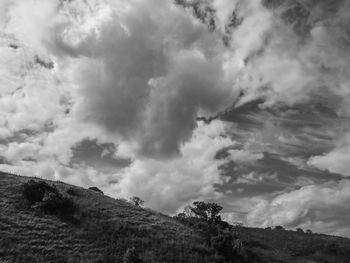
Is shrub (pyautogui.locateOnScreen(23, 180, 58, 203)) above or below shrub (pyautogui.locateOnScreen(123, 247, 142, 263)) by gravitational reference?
above

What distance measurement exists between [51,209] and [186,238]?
15.3 meters

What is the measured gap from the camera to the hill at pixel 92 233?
30.9 m

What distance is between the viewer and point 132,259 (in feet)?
102

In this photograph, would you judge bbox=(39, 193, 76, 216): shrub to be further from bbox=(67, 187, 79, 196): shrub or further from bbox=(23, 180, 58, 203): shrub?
bbox=(67, 187, 79, 196): shrub

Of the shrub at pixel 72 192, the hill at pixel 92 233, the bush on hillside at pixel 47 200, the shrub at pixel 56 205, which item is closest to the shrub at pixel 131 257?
the hill at pixel 92 233

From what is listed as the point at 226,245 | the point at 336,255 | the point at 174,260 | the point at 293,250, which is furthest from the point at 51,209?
the point at 336,255

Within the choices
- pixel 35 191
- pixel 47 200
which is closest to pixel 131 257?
pixel 47 200

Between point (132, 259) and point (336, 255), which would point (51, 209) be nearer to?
point (132, 259)

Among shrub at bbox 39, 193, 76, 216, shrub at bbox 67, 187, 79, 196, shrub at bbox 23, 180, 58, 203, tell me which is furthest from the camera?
shrub at bbox 67, 187, 79, 196

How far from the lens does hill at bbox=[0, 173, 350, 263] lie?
101 ft

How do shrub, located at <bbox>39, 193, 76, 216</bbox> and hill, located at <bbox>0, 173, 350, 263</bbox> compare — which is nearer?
hill, located at <bbox>0, 173, 350, 263</bbox>

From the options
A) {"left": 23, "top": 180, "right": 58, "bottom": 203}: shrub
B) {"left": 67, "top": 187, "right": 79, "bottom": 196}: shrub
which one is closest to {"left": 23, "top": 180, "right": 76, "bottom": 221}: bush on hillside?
{"left": 23, "top": 180, "right": 58, "bottom": 203}: shrub

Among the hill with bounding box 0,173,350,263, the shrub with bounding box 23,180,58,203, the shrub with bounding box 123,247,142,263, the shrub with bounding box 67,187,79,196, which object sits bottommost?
the shrub with bounding box 123,247,142,263

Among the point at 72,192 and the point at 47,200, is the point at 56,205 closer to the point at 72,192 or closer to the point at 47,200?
the point at 47,200
